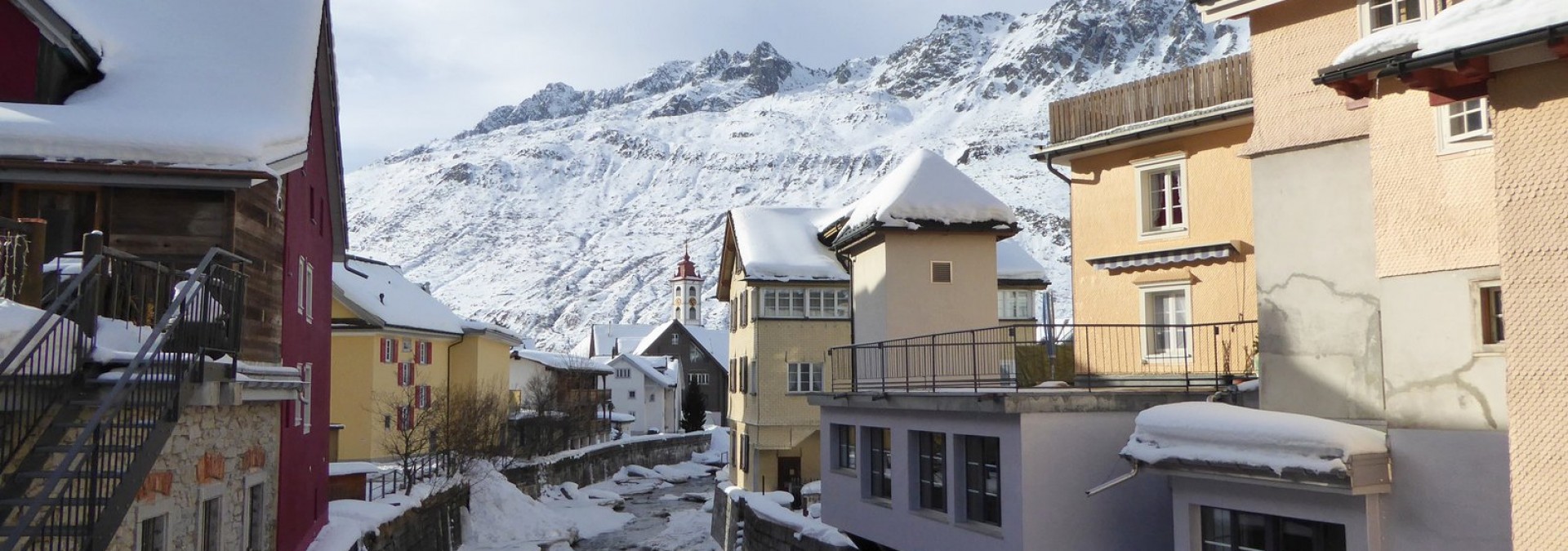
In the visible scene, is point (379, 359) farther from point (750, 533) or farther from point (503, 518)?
point (750, 533)

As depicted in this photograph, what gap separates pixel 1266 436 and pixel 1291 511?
1033 mm

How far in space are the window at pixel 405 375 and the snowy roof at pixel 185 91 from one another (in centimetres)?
2869

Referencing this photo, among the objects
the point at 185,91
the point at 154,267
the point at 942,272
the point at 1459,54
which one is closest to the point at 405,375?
the point at 942,272

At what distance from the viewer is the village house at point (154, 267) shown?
1009cm

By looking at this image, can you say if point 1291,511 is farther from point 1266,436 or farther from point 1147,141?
point 1147,141

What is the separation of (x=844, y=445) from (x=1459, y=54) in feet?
55.7

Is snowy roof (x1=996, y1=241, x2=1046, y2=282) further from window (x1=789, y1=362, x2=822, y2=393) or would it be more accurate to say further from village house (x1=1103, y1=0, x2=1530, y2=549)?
village house (x1=1103, y1=0, x2=1530, y2=549)

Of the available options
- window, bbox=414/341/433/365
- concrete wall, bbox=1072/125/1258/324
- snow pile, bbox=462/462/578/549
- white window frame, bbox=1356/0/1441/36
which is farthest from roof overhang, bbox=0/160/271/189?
window, bbox=414/341/433/365

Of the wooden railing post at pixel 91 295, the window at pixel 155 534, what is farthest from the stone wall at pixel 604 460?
the wooden railing post at pixel 91 295

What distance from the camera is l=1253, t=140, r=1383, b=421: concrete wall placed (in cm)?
1461

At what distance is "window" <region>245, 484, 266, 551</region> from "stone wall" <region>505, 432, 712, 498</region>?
93.5 feet

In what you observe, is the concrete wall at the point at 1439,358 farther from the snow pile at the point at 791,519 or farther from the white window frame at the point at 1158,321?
the snow pile at the point at 791,519

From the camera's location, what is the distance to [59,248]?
15.0 meters

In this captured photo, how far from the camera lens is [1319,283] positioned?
49.3 feet
